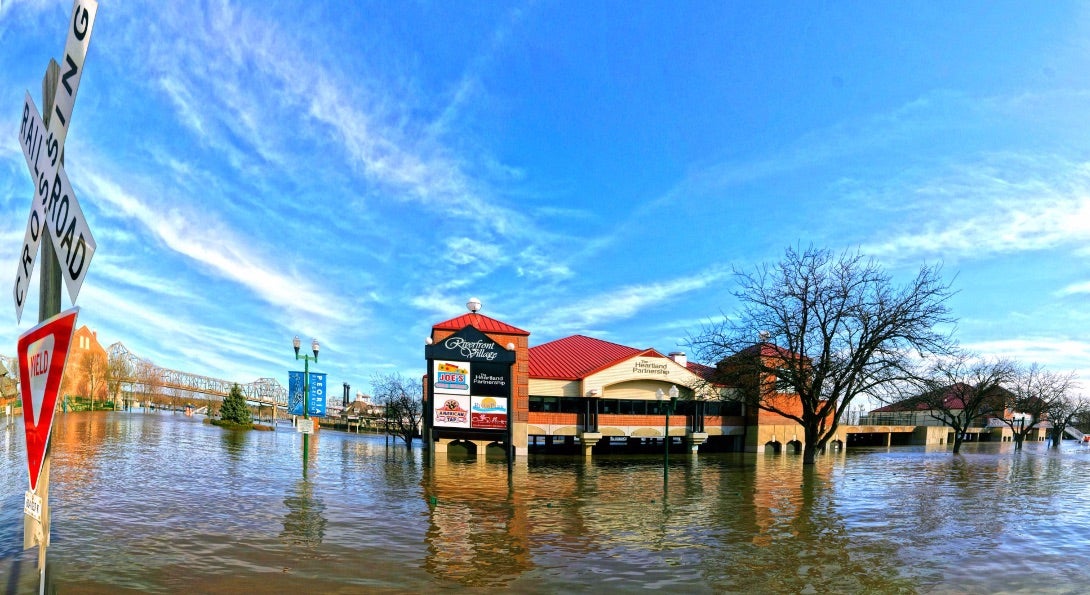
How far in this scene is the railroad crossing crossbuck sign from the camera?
3053 millimetres

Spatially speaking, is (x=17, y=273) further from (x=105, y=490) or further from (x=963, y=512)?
(x=963, y=512)

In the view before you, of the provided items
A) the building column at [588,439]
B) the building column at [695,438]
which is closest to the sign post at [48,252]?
the building column at [588,439]

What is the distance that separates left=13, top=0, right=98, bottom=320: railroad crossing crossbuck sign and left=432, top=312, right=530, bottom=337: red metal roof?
2972cm

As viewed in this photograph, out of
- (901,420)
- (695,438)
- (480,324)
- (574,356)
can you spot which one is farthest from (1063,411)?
(480,324)

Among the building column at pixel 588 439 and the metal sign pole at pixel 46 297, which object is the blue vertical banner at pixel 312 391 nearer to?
the building column at pixel 588 439

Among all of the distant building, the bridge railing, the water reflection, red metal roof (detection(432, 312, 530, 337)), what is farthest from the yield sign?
the bridge railing

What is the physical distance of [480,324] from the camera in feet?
114

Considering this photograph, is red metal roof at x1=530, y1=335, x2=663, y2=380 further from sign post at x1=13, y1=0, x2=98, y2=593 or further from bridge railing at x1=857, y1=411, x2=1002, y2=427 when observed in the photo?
bridge railing at x1=857, y1=411, x2=1002, y2=427

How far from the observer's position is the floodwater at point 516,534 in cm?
876

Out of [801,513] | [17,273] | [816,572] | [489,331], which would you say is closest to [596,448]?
[489,331]

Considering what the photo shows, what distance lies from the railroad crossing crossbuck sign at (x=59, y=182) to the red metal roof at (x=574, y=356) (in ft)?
117

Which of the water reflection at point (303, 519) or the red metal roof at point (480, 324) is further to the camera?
the red metal roof at point (480, 324)

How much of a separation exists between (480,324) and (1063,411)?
9234 cm

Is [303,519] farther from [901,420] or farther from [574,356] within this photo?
[901,420]
